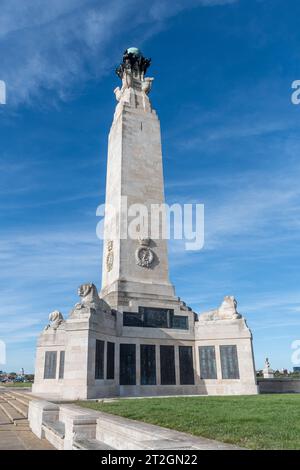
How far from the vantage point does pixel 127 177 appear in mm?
30125

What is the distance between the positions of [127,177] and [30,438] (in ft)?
72.5

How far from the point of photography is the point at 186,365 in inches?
1025

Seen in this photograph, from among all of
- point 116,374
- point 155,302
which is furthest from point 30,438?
point 155,302

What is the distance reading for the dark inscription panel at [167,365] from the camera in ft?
81.4

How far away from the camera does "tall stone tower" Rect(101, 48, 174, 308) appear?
27.5 meters

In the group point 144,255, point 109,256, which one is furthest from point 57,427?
point 109,256

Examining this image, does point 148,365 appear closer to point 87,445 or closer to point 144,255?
point 144,255

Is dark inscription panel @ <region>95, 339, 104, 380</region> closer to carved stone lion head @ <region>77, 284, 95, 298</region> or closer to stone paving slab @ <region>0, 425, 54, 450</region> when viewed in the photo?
carved stone lion head @ <region>77, 284, 95, 298</region>

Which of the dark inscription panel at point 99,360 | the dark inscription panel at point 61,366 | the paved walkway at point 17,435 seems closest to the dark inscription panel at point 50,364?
the dark inscription panel at point 61,366

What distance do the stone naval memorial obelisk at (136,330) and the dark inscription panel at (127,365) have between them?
6 cm

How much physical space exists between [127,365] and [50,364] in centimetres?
676

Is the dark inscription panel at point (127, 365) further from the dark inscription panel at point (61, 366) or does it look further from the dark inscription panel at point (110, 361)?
the dark inscription panel at point (61, 366)
